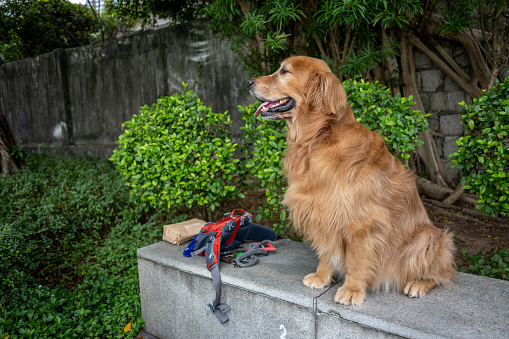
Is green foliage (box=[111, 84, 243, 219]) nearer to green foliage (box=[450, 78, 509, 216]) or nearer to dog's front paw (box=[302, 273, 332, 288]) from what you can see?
dog's front paw (box=[302, 273, 332, 288])

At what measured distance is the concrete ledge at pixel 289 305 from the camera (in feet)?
6.36

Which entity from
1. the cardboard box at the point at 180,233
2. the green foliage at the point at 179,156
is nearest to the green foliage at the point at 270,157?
the green foliage at the point at 179,156

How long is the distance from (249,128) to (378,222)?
1.99 m

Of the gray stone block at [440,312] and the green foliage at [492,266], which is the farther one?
the green foliage at [492,266]

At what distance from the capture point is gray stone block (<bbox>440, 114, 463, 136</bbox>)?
231 inches

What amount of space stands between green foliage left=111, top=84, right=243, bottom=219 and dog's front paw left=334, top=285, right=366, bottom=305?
1.91 metres

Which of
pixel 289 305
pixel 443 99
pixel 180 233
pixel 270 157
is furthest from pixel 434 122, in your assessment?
pixel 289 305

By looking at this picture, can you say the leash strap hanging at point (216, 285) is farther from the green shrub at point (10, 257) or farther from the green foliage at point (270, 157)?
the green shrub at point (10, 257)

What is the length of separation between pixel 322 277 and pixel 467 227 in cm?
335

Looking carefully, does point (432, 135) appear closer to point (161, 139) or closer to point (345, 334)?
point (161, 139)

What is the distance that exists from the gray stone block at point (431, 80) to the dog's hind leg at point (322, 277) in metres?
4.78

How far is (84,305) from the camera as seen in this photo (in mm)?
3375

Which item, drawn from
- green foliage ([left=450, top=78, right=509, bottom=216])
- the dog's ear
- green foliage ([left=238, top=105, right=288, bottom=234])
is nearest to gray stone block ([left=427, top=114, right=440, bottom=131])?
green foliage ([left=450, top=78, right=509, bottom=216])

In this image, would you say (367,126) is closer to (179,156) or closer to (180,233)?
(179,156)
